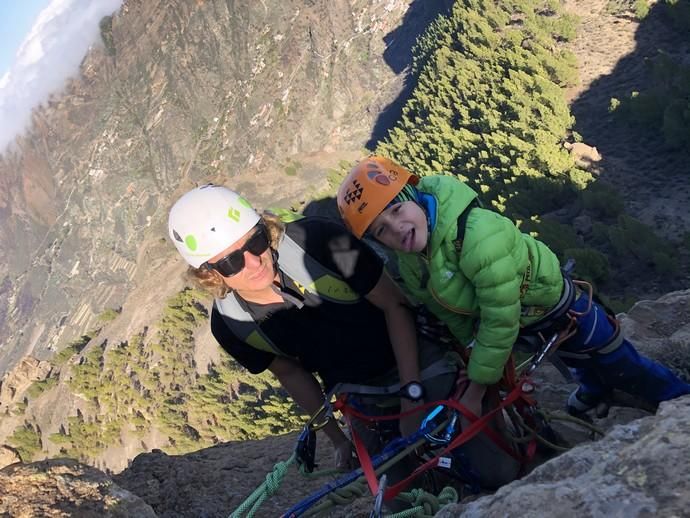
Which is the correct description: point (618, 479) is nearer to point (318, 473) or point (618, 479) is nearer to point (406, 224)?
point (406, 224)

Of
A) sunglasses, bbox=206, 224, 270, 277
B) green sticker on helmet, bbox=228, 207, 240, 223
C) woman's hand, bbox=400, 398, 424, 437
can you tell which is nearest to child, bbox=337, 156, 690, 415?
woman's hand, bbox=400, 398, 424, 437

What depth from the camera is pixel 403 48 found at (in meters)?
Result: 41.2

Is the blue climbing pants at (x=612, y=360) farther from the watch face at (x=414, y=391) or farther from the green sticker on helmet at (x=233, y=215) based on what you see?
the green sticker on helmet at (x=233, y=215)

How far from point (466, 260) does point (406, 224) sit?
321 mm

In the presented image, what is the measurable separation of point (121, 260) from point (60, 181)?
132ft

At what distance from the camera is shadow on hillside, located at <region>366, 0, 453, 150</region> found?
118 ft

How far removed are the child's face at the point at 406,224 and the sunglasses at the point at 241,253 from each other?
Answer: 0.53 m

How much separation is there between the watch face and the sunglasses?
102 cm

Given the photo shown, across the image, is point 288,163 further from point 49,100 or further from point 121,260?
point 49,100

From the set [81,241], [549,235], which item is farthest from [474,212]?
[81,241]

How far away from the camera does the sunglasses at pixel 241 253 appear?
8.21ft

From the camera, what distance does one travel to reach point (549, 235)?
12.3m

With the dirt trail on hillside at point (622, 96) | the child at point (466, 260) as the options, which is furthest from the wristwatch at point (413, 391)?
the dirt trail on hillside at point (622, 96)

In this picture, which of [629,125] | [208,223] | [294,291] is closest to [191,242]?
[208,223]
